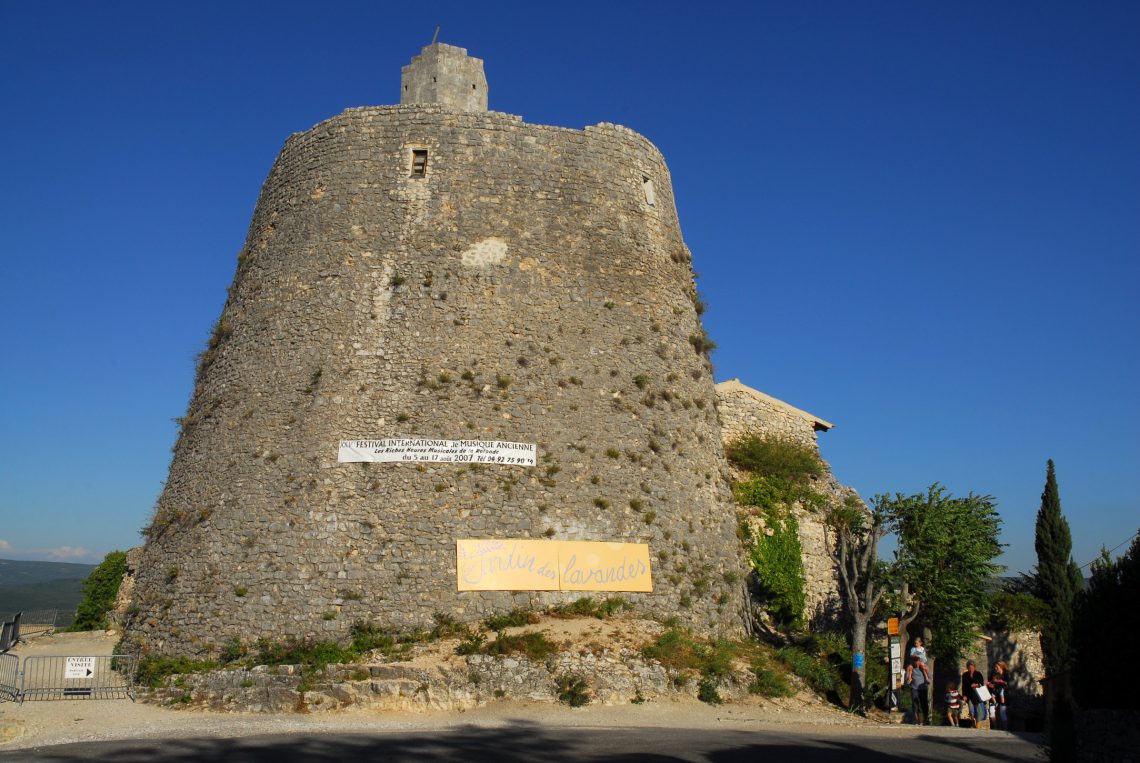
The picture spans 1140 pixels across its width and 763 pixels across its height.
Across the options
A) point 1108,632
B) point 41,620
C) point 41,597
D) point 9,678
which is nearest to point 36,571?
point 41,597

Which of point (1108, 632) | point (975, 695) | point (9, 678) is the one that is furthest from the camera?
point (975, 695)

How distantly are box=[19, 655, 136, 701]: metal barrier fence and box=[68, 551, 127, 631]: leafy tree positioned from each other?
9.30m

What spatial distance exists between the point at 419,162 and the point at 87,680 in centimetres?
1325

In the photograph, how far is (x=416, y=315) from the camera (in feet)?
64.8

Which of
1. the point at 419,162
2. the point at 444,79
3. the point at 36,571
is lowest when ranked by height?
the point at 36,571

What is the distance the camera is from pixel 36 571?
13812 cm

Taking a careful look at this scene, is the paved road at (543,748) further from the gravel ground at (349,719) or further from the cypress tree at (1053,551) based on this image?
the cypress tree at (1053,551)

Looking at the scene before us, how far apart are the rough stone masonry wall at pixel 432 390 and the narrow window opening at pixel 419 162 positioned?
203 mm

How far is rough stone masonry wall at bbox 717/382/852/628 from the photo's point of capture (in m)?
23.1

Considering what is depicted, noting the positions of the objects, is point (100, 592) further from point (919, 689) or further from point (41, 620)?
point (919, 689)

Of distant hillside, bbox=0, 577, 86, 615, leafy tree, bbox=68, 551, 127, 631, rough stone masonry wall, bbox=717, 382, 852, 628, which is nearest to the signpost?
rough stone masonry wall, bbox=717, 382, 852, 628

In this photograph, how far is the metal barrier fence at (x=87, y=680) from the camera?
1614cm

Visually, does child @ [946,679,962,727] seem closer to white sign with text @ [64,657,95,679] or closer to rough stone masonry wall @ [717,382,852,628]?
rough stone masonry wall @ [717,382,852,628]

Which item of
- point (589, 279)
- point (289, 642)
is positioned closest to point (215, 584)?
point (289, 642)
